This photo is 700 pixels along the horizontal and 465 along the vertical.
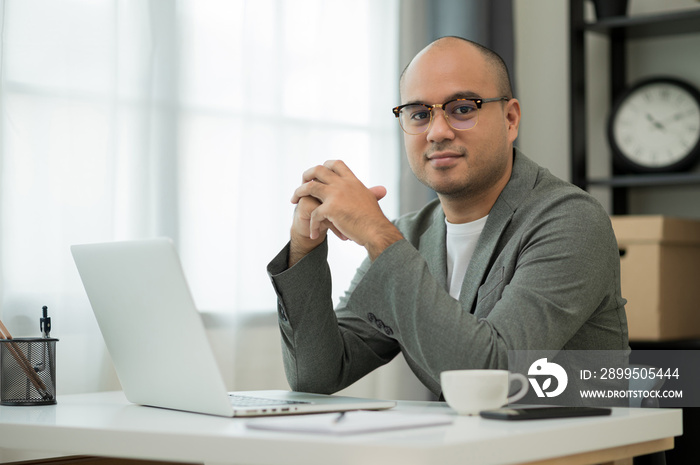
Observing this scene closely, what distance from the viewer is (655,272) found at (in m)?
→ 2.66

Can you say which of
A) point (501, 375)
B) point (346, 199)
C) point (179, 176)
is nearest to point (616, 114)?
point (179, 176)

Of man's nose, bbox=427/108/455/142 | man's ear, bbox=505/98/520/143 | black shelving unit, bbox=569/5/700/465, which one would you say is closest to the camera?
man's nose, bbox=427/108/455/142

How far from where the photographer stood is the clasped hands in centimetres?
129

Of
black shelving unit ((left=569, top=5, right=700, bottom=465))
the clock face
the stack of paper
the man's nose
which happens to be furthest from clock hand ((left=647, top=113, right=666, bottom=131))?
the stack of paper

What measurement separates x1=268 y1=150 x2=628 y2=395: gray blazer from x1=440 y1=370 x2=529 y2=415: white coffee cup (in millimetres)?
158

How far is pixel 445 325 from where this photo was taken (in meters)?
1.22

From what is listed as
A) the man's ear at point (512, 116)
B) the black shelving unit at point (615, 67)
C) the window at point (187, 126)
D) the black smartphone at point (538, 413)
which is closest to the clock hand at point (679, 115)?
the black shelving unit at point (615, 67)

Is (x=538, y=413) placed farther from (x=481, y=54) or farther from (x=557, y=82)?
(x=557, y=82)

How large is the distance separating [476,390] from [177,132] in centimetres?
127

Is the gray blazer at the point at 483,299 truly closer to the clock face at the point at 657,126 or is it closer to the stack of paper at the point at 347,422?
the stack of paper at the point at 347,422

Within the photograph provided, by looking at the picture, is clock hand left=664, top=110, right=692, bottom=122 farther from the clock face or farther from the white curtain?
the white curtain

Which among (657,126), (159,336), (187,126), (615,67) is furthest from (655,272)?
(159,336)

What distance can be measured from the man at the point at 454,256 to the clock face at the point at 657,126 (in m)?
1.37

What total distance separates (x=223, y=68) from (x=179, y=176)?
315 millimetres
